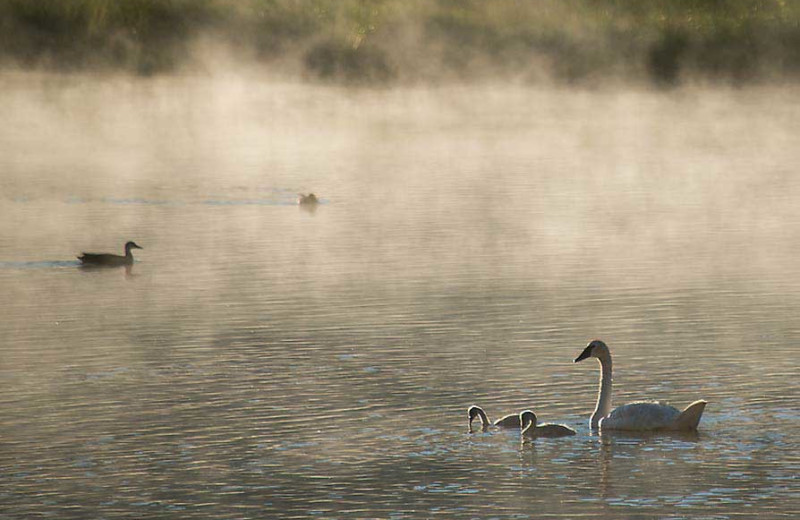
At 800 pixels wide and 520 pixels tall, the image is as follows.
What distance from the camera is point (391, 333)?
21219 mm

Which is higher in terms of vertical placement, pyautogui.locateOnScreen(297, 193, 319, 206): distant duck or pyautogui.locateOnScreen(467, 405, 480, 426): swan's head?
pyautogui.locateOnScreen(297, 193, 319, 206): distant duck

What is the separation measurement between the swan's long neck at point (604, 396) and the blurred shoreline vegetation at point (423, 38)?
63952 millimetres

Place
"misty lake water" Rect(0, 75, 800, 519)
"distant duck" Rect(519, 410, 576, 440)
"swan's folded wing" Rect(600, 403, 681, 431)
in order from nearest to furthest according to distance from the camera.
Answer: "misty lake water" Rect(0, 75, 800, 519) < "distant duck" Rect(519, 410, 576, 440) < "swan's folded wing" Rect(600, 403, 681, 431)

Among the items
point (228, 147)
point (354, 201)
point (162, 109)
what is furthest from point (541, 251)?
point (162, 109)

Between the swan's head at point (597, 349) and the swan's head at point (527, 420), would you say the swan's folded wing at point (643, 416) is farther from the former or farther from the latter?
the swan's head at point (597, 349)

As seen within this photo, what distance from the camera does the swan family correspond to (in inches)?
619

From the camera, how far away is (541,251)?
96.6 feet

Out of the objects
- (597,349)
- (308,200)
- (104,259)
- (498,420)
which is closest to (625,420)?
(498,420)

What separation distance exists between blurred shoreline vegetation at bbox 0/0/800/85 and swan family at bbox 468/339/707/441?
64.5 meters

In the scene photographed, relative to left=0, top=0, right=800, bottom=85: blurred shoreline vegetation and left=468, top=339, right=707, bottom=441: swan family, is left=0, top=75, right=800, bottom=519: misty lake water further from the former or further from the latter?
left=0, top=0, right=800, bottom=85: blurred shoreline vegetation

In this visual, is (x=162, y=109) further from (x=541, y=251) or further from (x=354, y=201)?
(x=541, y=251)

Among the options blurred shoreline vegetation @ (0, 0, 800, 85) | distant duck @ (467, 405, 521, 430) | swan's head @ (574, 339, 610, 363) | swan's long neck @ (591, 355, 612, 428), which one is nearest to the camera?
distant duck @ (467, 405, 521, 430)

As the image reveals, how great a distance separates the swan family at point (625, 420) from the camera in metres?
15.7

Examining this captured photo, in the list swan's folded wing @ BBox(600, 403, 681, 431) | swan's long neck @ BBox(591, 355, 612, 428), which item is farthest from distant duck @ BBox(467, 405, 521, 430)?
swan's folded wing @ BBox(600, 403, 681, 431)
